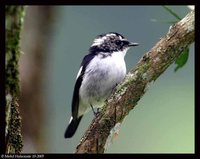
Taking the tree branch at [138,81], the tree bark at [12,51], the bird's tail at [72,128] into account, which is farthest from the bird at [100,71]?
the tree bark at [12,51]

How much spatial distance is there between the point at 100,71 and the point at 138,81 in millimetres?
Result: 1892

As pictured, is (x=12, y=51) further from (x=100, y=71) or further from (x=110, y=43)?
(x=110, y=43)

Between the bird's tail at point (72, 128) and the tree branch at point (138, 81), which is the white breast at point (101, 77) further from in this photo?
the tree branch at point (138, 81)

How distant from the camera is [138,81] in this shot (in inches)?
200

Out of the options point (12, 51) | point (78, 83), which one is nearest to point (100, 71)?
point (78, 83)

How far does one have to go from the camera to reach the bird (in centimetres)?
678

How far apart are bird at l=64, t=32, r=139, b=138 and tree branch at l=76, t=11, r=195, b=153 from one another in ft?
5.10

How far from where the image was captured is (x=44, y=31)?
514cm

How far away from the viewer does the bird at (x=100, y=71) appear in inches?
267

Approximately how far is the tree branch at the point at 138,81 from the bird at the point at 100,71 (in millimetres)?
1555
